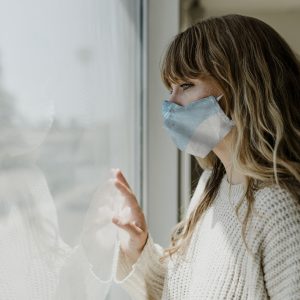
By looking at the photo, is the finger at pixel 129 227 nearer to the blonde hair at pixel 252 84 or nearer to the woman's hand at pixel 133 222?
the woman's hand at pixel 133 222

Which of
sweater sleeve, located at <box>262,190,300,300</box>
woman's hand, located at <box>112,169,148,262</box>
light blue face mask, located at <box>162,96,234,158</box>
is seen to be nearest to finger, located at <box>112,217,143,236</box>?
woman's hand, located at <box>112,169,148,262</box>

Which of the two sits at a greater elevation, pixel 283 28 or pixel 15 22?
pixel 15 22

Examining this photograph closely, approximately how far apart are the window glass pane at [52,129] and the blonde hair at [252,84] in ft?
0.79

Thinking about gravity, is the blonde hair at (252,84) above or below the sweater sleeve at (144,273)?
above

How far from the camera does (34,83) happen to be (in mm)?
870

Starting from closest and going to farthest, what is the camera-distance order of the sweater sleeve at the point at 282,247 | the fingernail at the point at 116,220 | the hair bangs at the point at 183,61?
the sweater sleeve at the point at 282,247
the hair bangs at the point at 183,61
the fingernail at the point at 116,220

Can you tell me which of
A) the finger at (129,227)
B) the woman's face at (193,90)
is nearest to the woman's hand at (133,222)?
the finger at (129,227)

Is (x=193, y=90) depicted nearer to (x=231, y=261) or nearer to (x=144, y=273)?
(x=231, y=261)

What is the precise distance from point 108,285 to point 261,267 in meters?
0.54

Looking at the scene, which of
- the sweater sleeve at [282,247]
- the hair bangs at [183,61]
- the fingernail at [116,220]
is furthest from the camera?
the fingernail at [116,220]

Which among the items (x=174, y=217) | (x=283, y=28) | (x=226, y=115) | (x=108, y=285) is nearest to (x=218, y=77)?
(x=226, y=115)

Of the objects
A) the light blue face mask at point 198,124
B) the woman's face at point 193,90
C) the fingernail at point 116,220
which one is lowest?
the fingernail at point 116,220

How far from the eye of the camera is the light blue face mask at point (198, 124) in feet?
3.46

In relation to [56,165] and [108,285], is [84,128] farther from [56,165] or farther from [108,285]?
[108,285]
